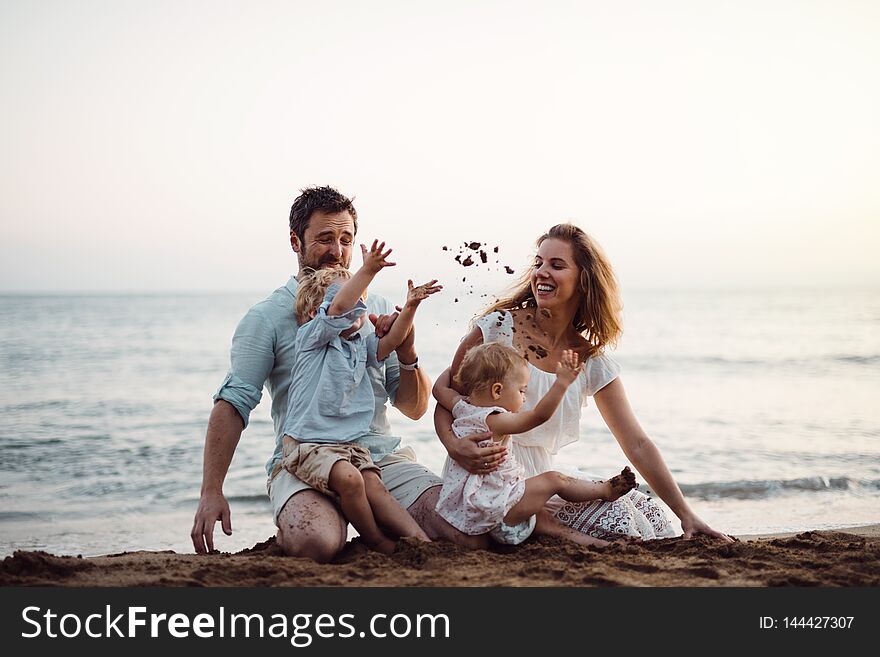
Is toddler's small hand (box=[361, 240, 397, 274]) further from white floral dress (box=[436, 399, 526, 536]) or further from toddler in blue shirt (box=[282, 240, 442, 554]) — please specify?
white floral dress (box=[436, 399, 526, 536])

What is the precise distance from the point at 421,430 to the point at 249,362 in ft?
21.7

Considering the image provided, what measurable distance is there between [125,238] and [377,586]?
2209 cm

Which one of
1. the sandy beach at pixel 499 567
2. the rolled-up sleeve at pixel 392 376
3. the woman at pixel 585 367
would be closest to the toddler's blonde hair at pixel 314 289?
the rolled-up sleeve at pixel 392 376

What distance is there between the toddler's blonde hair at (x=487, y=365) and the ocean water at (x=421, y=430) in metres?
0.29

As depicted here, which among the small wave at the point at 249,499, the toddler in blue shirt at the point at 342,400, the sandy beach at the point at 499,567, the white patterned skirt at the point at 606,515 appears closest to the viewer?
the sandy beach at the point at 499,567

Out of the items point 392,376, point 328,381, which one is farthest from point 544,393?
point 328,381

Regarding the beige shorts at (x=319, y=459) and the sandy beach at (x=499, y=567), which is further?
the beige shorts at (x=319, y=459)

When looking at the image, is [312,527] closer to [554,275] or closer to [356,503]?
[356,503]

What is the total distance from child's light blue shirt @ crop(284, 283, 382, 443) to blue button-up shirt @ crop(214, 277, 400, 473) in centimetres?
19

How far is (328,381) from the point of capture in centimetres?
405

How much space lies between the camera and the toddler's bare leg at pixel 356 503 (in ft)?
12.6

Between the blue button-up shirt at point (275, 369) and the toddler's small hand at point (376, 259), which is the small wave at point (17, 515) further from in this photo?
the toddler's small hand at point (376, 259)

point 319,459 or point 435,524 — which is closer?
point 319,459

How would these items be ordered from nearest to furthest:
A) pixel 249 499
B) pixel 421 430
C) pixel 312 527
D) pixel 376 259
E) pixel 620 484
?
pixel 376 259 → pixel 312 527 → pixel 620 484 → pixel 249 499 → pixel 421 430
